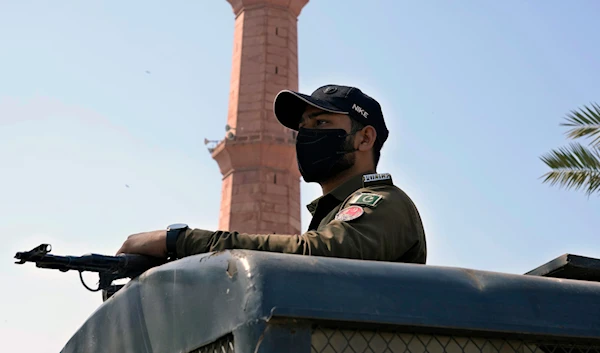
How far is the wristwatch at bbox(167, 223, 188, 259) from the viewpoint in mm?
3059

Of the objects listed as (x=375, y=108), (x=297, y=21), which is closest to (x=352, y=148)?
(x=375, y=108)

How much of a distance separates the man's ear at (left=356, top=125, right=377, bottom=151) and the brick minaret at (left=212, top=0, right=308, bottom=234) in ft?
93.8

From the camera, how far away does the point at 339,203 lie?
360 centimetres

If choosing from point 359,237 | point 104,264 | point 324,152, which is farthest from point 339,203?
point 104,264

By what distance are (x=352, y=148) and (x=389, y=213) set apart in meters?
0.62

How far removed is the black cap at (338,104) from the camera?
362 centimetres

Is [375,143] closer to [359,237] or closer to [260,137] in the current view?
[359,237]

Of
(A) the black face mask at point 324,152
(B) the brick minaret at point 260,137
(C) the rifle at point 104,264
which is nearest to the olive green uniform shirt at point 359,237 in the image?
(C) the rifle at point 104,264

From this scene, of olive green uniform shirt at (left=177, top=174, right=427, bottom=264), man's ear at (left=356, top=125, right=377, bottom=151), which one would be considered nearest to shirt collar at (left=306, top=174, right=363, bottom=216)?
man's ear at (left=356, top=125, right=377, bottom=151)

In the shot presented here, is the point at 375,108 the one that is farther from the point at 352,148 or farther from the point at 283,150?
the point at 283,150

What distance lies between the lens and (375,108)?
3.75 m

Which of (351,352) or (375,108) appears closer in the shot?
(351,352)

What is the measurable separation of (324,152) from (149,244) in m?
0.88

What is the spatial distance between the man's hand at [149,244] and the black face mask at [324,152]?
80cm
